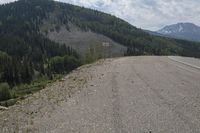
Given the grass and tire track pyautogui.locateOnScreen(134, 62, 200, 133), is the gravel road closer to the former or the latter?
tire track pyautogui.locateOnScreen(134, 62, 200, 133)

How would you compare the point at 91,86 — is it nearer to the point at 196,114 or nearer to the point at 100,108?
the point at 100,108

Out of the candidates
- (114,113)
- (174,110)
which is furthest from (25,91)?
(174,110)

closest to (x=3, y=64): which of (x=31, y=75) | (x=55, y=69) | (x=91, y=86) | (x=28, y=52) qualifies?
(x=31, y=75)

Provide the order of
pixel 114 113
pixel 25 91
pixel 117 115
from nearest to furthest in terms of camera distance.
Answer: pixel 117 115 < pixel 114 113 < pixel 25 91

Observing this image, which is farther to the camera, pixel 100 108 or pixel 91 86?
pixel 91 86

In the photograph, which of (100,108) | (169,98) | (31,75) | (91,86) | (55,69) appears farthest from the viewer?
(55,69)

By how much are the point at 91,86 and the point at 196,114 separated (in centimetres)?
768

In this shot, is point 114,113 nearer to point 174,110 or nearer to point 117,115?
point 117,115

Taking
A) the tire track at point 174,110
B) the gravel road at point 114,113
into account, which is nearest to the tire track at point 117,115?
the gravel road at point 114,113

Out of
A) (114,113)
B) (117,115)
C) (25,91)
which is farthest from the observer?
(25,91)

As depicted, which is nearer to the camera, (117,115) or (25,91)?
(117,115)

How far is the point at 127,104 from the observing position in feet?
35.0

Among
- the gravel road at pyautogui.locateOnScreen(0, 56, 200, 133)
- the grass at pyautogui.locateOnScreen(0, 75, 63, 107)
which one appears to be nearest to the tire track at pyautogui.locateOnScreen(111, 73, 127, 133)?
the gravel road at pyautogui.locateOnScreen(0, 56, 200, 133)

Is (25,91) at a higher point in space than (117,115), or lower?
lower
